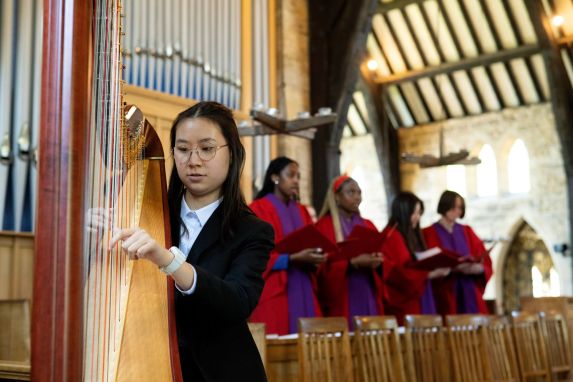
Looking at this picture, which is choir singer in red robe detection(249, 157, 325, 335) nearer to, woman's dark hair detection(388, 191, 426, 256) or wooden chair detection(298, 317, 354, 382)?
woman's dark hair detection(388, 191, 426, 256)

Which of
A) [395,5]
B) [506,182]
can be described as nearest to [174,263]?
[395,5]

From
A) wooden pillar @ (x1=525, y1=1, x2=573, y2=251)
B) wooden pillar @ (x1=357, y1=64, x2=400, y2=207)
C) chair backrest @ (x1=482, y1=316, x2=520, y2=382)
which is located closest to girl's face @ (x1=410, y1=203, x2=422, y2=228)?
chair backrest @ (x1=482, y1=316, x2=520, y2=382)

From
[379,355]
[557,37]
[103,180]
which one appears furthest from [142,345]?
[557,37]

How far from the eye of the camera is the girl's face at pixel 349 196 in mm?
5109

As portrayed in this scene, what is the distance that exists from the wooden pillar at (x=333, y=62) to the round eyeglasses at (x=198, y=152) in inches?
258

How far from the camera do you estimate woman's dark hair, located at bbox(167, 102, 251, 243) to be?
1.51m

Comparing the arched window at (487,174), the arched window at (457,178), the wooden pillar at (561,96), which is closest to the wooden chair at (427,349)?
the wooden pillar at (561,96)

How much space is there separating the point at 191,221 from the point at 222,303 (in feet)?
0.81

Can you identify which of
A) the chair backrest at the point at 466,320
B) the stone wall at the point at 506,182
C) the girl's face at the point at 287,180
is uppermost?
the stone wall at the point at 506,182

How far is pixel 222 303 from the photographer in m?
1.35

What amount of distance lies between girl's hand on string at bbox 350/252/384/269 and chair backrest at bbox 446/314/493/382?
0.88 meters

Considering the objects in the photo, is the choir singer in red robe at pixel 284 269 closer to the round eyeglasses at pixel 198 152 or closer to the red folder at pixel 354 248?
the red folder at pixel 354 248

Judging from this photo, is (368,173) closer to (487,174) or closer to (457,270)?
(487,174)

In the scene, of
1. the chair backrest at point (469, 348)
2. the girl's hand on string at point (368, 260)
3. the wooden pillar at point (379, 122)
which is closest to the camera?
the chair backrest at point (469, 348)
